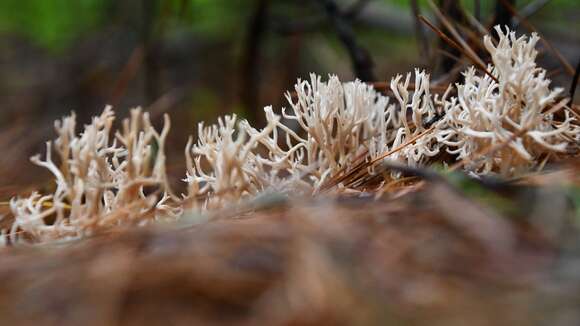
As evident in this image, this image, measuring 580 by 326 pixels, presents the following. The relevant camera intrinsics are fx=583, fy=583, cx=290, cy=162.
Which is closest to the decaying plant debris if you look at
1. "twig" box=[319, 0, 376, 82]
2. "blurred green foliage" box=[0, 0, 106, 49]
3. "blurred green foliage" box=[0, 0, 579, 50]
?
"twig" box=[319, 0, 376, 82]

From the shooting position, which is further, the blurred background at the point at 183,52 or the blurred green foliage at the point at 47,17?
the blurred green foliage at the point at 47,17

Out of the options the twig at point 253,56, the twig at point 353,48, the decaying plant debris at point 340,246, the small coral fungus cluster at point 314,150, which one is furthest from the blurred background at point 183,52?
the decaying plant debris at point 340,246

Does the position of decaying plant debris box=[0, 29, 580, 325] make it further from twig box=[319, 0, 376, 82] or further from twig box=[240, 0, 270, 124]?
twig box=[240, 0, 270, 124]

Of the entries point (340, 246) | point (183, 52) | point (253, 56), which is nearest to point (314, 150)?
point (340, 246)

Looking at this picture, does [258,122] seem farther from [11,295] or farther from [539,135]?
[11,295]

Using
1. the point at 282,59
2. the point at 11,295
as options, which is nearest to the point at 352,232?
the point at 11,295

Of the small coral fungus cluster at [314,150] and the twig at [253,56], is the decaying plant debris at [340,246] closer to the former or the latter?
the small coral fungus cluster at [314,150]
